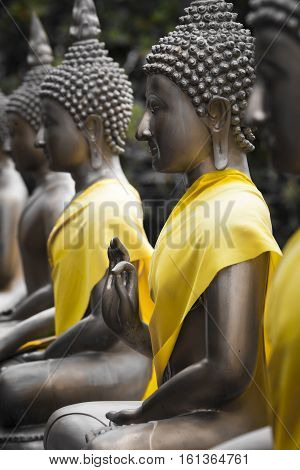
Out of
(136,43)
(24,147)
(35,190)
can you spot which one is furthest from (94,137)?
(136,43)

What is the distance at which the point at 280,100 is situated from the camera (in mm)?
3113

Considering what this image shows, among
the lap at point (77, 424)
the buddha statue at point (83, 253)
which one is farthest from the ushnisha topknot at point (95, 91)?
the lap at point (77, 424)

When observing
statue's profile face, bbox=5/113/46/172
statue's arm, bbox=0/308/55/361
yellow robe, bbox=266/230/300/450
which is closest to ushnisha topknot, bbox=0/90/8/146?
statue's profile face, bbox=5/113/46/172

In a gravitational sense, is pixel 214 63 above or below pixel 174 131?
above

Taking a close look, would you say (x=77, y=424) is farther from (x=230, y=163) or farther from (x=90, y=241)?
(x=90, y=241)

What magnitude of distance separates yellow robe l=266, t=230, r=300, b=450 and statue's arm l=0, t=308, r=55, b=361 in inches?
102

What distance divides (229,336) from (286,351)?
0.51 metres

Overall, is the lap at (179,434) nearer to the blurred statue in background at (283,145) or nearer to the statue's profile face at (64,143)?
the blurred statue in background at (283,145)

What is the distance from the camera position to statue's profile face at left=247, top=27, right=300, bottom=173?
3098 mm

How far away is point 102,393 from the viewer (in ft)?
16.6

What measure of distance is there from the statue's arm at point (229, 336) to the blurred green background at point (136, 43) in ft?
20.5

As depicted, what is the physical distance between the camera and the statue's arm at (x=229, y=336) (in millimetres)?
3604

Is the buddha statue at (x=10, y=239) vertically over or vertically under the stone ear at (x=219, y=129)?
under

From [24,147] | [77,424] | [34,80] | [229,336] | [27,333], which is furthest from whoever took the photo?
[34,80]
